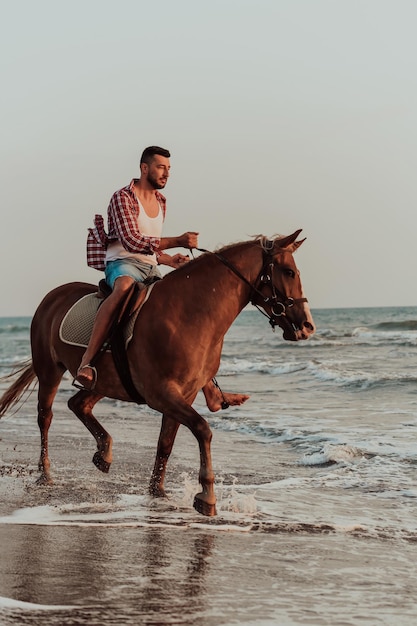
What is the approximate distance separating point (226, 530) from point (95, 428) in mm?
1955

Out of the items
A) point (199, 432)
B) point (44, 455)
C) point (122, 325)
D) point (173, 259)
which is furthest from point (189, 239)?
point (44, 455)

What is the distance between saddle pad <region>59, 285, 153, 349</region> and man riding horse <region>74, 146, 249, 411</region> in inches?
11.4

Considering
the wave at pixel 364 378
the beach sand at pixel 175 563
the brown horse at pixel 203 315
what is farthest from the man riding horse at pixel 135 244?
the wave at pixel 364 378

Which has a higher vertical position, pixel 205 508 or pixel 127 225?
Result: pixel 127 225

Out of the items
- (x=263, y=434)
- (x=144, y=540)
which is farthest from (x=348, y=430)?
(x=144, y=540)

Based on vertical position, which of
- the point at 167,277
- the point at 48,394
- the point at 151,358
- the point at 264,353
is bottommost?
the point at 264,353

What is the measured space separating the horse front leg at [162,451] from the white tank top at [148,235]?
49.4 inches

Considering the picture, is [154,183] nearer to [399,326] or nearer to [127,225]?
[127,225]

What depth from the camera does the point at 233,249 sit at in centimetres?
644

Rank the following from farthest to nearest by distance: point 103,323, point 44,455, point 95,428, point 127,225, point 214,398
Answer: point 44,455 → point 95,428 → point 214,398 → point 127,225 → point 103,323

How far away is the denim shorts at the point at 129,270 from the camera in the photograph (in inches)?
266

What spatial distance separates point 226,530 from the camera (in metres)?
5.86

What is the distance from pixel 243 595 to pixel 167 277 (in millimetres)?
2768

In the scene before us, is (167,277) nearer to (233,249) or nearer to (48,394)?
(233,249)
